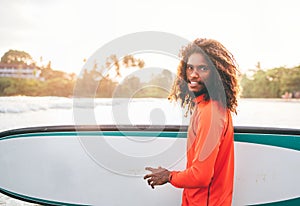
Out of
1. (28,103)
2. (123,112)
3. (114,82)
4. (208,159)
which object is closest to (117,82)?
→ (114,82)

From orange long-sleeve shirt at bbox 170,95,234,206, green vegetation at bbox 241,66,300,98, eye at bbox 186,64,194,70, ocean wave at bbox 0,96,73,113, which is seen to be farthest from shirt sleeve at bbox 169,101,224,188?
ocean wave at bbox 0,96,73,113

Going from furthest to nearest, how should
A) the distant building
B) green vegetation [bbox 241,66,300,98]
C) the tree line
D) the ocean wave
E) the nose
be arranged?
the distant building < the ocean wave < green vegetation [bbox 241,66,300,98] < the tree line < the nose

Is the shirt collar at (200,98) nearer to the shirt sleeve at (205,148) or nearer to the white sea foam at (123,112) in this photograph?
the shirt sleeve at (205,148)

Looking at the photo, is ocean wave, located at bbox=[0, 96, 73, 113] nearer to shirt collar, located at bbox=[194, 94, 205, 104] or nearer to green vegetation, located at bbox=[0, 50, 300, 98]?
green vegetation, located at bbox=[0, 50, 300, 98]

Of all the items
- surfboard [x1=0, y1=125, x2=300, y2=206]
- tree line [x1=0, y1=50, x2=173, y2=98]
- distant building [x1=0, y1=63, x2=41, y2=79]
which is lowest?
surfboard [x1=0, y1=125, x2=300, y2=206]

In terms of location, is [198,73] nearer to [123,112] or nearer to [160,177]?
[160,177]

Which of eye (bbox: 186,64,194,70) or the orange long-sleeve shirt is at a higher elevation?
eye (bbox: 186,64,194,70)

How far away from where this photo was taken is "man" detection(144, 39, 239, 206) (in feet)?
4.96

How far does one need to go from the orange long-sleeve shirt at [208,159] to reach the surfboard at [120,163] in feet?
1.06

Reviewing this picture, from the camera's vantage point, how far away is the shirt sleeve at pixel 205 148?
1.50 m

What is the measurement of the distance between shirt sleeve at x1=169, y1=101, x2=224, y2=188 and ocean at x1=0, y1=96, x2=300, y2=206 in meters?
0.35

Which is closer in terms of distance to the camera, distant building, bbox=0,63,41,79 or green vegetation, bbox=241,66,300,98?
green vegetation, bbox=241,66,300,98

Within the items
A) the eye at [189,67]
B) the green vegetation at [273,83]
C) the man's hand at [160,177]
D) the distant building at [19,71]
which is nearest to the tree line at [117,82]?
the eye at [189,67]

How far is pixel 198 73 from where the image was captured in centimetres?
160
